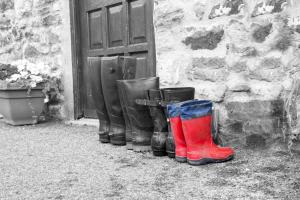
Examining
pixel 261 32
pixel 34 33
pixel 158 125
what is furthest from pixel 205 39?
pixel 34 33

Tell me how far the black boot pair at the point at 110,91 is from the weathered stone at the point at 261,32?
75cm

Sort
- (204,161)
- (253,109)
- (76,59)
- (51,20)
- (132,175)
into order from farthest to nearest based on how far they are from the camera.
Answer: (51,20) < (76,59) < (253,109) < (204,161) < (132,175)

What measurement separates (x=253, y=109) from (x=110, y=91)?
871mm

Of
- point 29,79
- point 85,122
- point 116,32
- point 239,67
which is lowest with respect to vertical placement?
point 85,122

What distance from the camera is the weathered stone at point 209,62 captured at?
2348 mm

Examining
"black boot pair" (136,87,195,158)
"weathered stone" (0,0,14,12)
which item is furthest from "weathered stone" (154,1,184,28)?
"weathered stone" (0,0,14,12)

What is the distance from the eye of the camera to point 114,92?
8.23ft

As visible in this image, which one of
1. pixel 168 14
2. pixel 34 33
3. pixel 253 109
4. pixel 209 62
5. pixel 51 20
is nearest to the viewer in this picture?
pixel 253 109

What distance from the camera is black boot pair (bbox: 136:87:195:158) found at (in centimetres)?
213

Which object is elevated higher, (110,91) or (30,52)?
(30,52)

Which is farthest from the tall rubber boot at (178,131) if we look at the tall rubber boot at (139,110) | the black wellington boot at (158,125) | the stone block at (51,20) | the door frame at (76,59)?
the stone block at (51,20)

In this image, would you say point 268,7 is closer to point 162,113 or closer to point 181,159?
point 162,113

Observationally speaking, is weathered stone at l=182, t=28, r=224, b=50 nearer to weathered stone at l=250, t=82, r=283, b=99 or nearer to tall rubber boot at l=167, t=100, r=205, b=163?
weathered stone at l=250, t=82, r=283, b=99

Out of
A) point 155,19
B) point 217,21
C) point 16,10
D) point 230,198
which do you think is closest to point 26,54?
point 16,10
